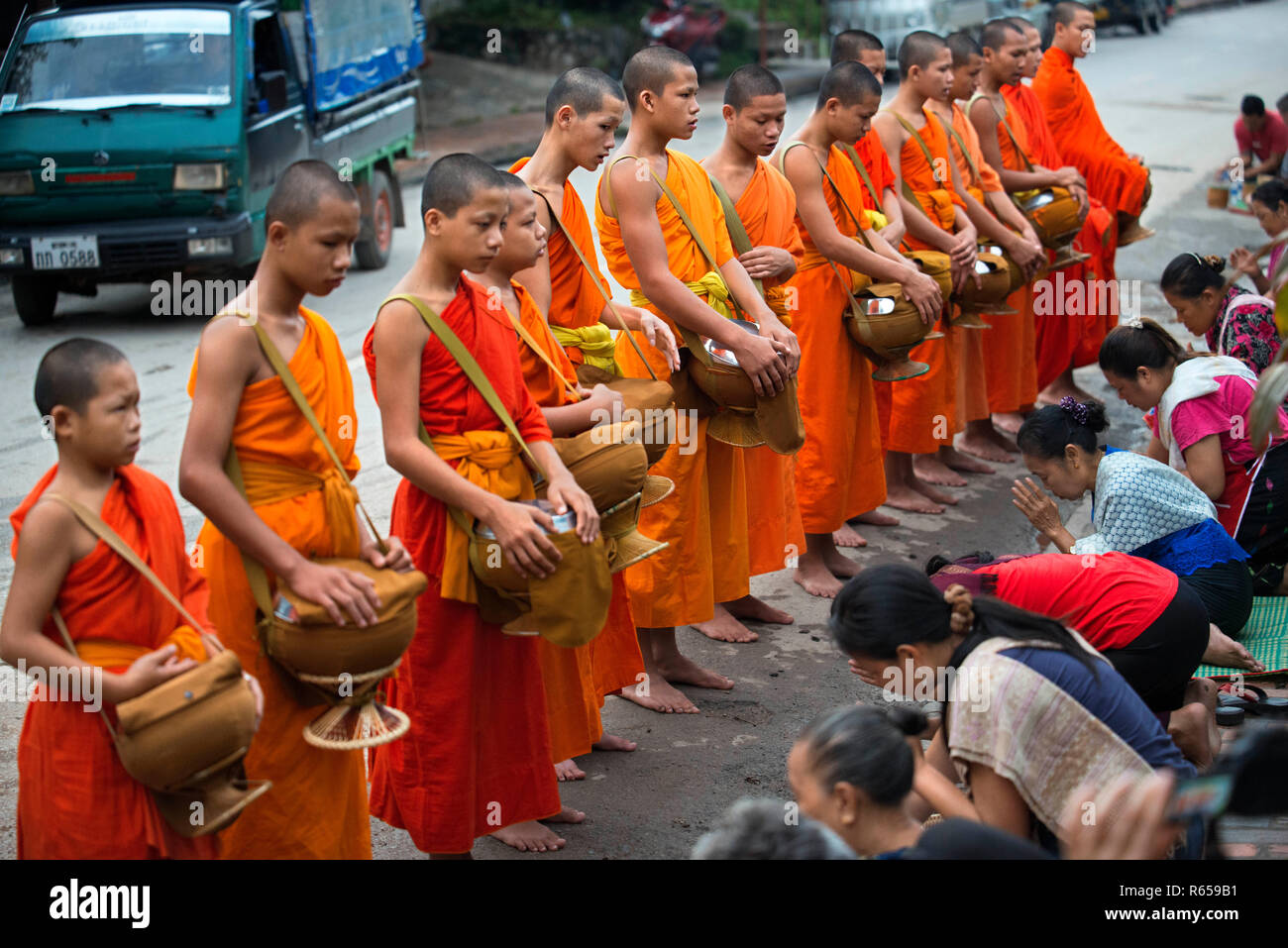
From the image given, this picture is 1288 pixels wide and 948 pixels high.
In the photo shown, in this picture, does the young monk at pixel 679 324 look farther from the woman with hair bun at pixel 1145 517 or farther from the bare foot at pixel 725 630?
the woman with hair bun at pixel 1145 517

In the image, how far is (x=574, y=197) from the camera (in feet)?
13.9

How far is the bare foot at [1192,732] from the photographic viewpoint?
405 cm

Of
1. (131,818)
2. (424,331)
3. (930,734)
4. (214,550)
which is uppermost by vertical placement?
(424,331)

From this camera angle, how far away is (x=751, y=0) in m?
25.8

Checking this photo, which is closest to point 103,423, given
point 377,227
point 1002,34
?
point 1002,34

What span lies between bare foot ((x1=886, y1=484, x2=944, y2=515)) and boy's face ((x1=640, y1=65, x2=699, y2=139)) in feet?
8.68

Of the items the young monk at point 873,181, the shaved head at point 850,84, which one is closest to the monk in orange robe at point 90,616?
the shaved head at point 850,84

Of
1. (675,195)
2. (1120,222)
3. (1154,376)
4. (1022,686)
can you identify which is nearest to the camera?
(1022,686)

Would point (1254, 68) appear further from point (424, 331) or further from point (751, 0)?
point (424, 331)

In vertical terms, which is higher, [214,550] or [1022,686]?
[214,550]

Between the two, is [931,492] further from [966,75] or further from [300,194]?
[300,194]

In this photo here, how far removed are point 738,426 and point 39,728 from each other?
8.74 ft

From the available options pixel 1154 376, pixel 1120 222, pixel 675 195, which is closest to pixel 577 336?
pixel 675 195

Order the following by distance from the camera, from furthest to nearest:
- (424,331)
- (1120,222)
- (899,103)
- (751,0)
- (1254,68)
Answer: (751,0), (1254,68), (1120,222), (899,103), (424,331)
